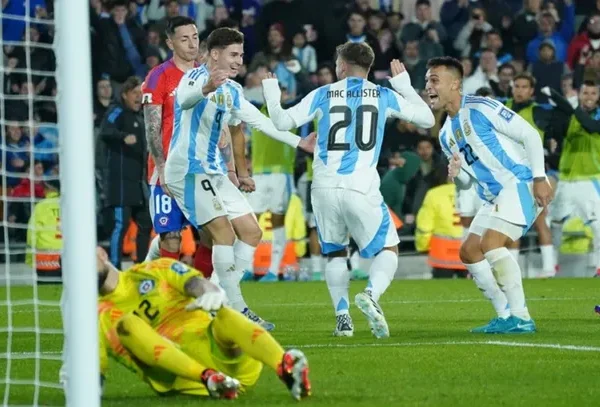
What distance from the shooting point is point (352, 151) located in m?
10.5

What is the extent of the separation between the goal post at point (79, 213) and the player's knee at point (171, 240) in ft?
19.8

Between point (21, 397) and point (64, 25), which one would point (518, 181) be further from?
point (64, 25)

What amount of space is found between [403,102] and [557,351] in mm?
2425

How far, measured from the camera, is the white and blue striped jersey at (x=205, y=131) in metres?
10.9

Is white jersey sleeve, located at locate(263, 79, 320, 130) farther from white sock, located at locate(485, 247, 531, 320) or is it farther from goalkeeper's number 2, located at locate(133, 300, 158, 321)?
goalkeeper's number 2, located at locate(133, 300, 158, 321)

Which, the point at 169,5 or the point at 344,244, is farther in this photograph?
the point at 169,5

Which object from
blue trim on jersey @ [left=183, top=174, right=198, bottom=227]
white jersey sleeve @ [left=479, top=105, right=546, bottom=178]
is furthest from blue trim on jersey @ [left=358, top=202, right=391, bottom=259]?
blue trim on jersey @ [left=183, top=174, right=198, bottom=227]


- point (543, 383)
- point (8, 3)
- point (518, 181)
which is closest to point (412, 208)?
point (8, 3)

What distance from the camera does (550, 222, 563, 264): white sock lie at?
19578 millimetres

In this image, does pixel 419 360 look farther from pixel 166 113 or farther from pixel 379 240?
pixel 166 113

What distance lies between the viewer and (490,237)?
34.9ft

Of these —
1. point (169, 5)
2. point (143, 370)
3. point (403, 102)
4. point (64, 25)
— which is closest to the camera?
point (64, 25)

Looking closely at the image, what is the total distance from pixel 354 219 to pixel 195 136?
4.71 ft

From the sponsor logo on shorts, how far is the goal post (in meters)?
1.19
